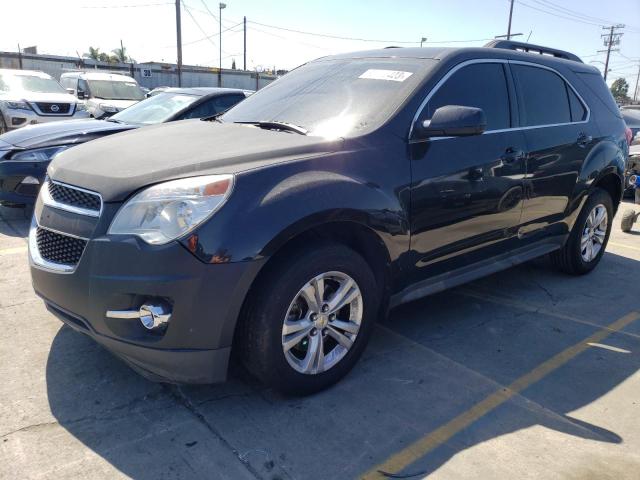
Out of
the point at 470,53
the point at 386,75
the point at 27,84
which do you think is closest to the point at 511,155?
the point at 470,53

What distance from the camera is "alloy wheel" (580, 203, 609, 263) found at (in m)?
4.97

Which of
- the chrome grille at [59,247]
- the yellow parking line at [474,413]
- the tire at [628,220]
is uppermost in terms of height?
the chrome grille at [59,247]

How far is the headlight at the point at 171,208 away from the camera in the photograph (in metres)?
2.36

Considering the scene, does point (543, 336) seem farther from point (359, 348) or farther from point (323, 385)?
point (323, 385)

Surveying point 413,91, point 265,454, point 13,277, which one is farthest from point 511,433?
point 13,277

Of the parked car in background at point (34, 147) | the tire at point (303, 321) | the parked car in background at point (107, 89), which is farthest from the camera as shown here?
the parked car in background at point (107, 89)

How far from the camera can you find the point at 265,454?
242 cm

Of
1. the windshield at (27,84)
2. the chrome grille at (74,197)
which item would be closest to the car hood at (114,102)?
the windshield at (27,84)

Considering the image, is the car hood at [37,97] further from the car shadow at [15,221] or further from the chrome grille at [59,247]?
the chrome grille at [59,247]

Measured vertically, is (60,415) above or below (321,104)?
below

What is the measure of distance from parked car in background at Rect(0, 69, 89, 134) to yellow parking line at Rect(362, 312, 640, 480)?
10225 millimetres

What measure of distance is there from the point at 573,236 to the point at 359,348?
9.21 feet

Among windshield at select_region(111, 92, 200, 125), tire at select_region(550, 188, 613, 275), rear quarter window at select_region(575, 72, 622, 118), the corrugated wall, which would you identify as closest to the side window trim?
rear quarter window at select_region(575, 72, 622, 118)

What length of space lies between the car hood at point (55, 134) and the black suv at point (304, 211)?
2573mm
